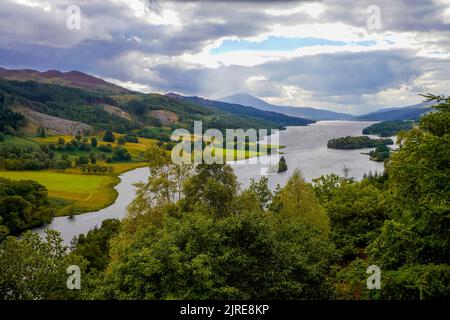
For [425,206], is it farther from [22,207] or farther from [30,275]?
[22,207]

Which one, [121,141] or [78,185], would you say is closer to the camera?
[78,185]

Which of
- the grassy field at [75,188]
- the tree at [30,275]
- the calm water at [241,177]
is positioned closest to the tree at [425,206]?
the tree at [30,275]

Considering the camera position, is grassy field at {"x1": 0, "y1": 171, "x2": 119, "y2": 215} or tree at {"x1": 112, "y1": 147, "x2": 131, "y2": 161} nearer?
grassy field at {"x1": 0, "y1": 171, "x2": 119, "y2": 215}

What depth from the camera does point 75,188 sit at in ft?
290

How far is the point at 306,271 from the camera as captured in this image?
16.8 m

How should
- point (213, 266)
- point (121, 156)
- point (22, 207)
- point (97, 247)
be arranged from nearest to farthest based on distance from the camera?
point (213, 266)
point (97, 247)
point (22, 207)
point (121, 156)

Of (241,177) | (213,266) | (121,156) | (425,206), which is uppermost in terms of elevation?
(425,206)

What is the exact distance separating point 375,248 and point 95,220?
5829cm

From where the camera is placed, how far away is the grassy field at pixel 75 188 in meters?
75.5

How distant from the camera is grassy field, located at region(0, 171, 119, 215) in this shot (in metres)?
75.5

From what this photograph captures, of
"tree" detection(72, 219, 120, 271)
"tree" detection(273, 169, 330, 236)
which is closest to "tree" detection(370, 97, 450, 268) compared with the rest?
"tree" detection(273, 169, 330, 236)

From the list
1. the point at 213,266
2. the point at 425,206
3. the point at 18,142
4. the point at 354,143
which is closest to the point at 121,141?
the point at 18,142

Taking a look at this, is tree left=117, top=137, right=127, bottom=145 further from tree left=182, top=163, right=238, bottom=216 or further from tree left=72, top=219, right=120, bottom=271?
tree left=182, top=163, right=238, bottom=216
